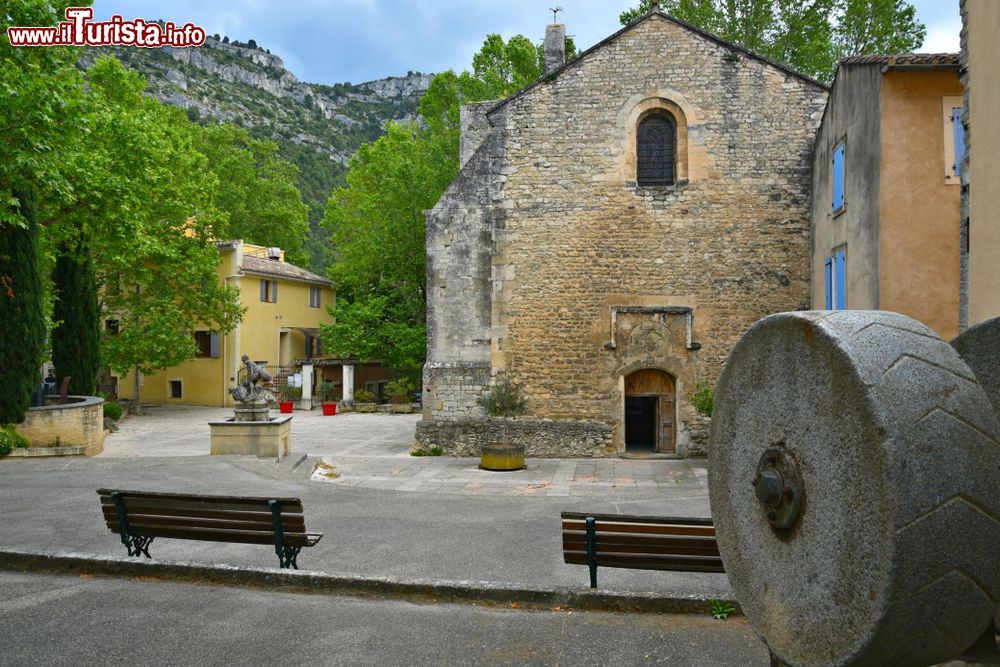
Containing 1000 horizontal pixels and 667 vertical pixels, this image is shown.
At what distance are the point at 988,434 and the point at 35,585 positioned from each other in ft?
20.7

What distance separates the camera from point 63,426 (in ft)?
47.9

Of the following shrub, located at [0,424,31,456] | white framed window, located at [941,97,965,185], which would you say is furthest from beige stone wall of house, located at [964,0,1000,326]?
shrub, located at [0,424,31,456]

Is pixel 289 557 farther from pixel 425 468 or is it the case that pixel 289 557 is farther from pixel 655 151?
pixel 655 151

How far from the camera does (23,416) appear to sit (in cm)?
1403

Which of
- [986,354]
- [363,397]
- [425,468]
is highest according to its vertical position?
[986,354]

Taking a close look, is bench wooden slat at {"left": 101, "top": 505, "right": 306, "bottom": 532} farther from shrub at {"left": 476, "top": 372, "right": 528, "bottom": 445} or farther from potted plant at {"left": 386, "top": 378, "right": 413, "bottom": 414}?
potted plant at {"left": 386, "top": 378, "right": 413, "bottom": 414}

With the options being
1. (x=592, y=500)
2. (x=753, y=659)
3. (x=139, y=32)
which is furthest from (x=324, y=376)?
(x=753, y=659)

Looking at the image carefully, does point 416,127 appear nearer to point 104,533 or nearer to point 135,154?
point 135,154

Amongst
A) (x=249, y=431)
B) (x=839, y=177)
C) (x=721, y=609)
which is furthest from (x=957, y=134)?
(x=249, y=431)

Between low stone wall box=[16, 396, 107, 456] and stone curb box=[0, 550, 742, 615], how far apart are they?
9854 mm

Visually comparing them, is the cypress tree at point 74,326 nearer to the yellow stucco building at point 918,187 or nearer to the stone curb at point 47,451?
the stone curb at point 47,451

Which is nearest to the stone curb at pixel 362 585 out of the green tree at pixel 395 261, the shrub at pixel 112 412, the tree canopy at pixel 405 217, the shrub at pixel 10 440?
the shrub at pixel 10 440

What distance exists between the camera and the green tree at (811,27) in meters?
23.6

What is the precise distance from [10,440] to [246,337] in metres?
18.2
